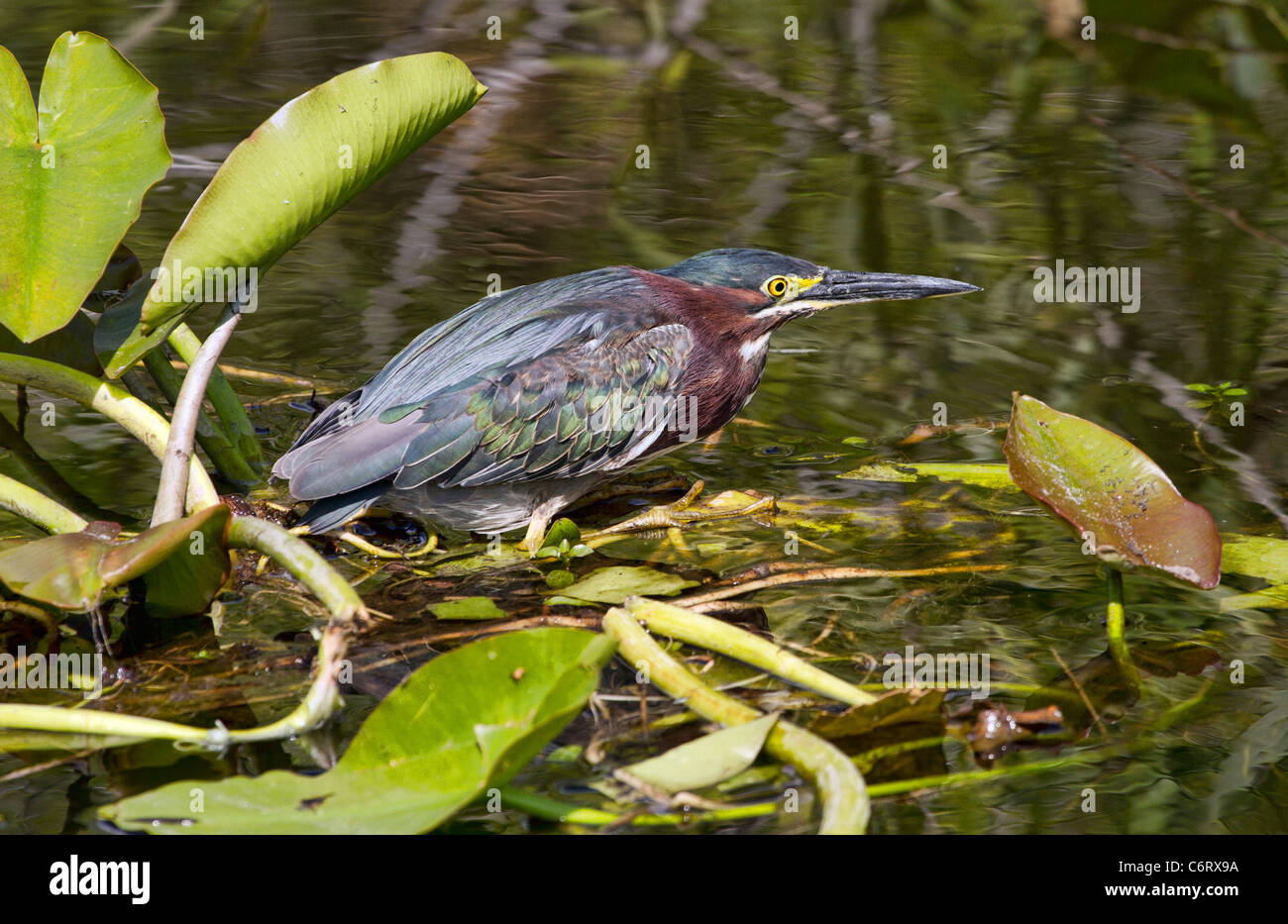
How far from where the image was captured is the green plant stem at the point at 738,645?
306 cm

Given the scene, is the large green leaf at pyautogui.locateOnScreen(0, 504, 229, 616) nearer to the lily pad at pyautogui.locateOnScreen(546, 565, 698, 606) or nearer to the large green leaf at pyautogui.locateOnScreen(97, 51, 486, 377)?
the large green leaf at pyautogui.locateOnScreen(97, 51, 486, 377)

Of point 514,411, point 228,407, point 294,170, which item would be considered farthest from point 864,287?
point 228,407

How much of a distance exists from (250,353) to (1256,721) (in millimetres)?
3747

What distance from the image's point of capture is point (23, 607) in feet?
11.1

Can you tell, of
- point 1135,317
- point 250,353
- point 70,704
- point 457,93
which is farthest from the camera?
point 1135,317

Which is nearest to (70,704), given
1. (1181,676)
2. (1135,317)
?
(1181,676)

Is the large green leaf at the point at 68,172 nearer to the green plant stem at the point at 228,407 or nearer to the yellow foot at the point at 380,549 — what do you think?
the green plant stem at the point at 228,407

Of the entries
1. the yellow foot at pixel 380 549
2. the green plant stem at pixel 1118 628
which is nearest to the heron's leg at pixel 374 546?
the yellow foot at pixel 380 549

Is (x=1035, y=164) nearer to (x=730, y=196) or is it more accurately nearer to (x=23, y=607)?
(x=730, y=196)

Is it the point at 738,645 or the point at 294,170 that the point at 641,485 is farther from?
the point at 294,170

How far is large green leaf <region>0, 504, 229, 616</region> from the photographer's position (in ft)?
9.48

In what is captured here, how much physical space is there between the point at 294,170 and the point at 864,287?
1.93 m

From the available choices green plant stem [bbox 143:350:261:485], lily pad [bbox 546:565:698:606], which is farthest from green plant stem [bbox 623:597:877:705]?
green plant stem [bbox 143:350:261:485]

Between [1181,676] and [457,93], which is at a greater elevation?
[457,93]
